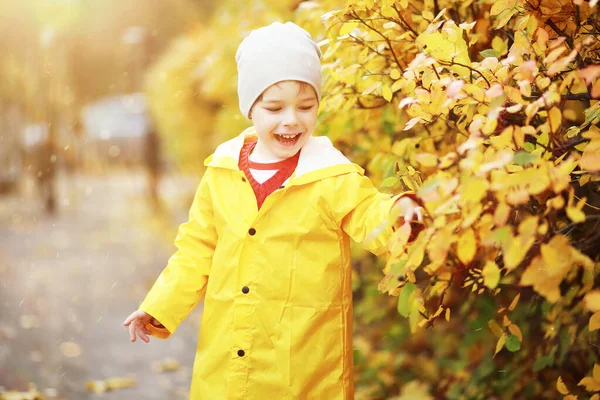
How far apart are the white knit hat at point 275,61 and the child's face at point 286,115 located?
3 cm

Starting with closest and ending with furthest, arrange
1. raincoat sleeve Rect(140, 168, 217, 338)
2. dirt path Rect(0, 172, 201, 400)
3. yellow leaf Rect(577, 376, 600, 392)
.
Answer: yellow leaf Rect(577, 376, 600, 392)
raincoat sleeve Rect(140, 168, 217, 338)
dirt path Rect(0, 172, 201, 400)

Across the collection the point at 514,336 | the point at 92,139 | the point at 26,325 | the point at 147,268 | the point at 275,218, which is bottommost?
the point at 92,139

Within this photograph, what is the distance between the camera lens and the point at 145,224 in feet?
33.1

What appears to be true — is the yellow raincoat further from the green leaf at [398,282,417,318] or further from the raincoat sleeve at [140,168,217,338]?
the green leaf at [398,282,417,318]

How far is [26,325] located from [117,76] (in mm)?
16639

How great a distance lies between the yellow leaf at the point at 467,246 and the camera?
54.8 inches

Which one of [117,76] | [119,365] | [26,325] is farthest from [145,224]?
[117,76]

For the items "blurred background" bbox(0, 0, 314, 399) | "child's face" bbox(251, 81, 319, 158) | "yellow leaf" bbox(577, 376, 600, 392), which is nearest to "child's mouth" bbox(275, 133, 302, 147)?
"child's face" bbox(251, 81, 319, 158)

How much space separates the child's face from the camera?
77.7 inches

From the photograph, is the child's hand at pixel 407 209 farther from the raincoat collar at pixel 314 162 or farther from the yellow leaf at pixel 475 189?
the raincoat collar at pixel 314 162

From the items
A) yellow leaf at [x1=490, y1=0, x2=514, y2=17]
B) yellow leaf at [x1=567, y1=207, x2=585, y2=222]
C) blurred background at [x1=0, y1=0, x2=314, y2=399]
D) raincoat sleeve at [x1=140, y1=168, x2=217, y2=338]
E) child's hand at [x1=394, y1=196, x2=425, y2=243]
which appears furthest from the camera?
blurred background at [x1=0, y1=0, x2=314, y2=399]

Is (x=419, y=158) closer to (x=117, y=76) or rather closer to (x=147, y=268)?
(x=147, y=268)

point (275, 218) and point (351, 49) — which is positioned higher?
point (351, 49)

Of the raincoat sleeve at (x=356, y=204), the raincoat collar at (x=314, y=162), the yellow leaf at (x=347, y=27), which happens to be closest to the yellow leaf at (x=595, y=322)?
the raincoat sleeve at (x=356, y=204)
